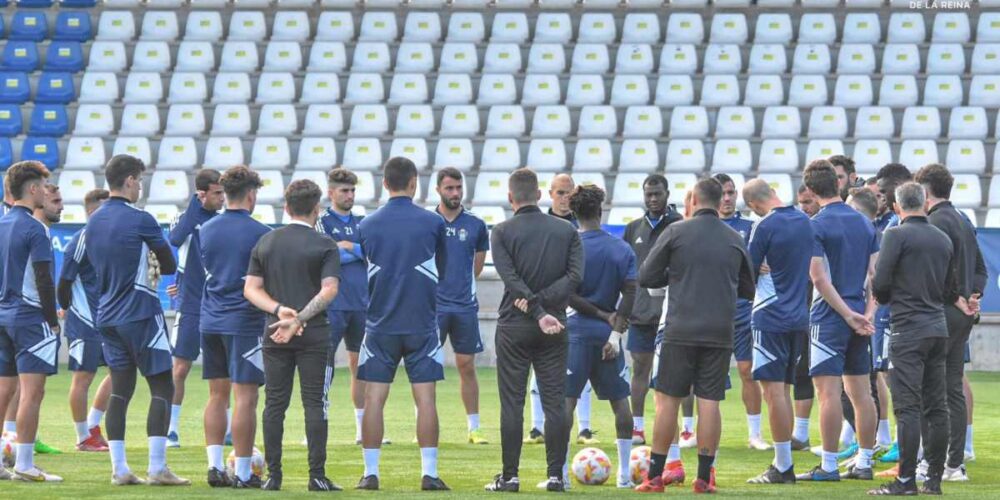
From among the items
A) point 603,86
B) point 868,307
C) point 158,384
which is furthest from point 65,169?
point 868,307

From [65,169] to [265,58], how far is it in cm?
413

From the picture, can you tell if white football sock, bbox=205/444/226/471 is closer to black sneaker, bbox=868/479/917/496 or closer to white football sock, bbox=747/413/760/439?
black sneaker, bbox=868/479/917/496

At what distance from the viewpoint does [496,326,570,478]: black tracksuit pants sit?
1016 centimetres

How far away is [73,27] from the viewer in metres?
27.9

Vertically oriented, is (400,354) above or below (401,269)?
below

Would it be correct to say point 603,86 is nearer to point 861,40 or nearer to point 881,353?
point 861,40

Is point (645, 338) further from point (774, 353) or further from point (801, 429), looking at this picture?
point (774, 353)

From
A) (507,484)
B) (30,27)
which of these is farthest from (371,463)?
(30,27)

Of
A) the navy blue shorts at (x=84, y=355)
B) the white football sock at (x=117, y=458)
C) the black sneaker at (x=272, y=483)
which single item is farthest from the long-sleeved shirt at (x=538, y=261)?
the navy blue shorts at (x=84, y=355)

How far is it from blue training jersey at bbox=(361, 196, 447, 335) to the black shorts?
1612 mm

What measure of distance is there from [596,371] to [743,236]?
8.52ft

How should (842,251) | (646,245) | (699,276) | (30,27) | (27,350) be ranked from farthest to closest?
(30,27) → (646,245) → (27,350) → (842,251) → (699,276)

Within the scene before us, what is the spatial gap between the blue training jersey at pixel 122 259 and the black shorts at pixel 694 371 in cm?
343

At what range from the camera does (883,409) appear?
1294 cm
